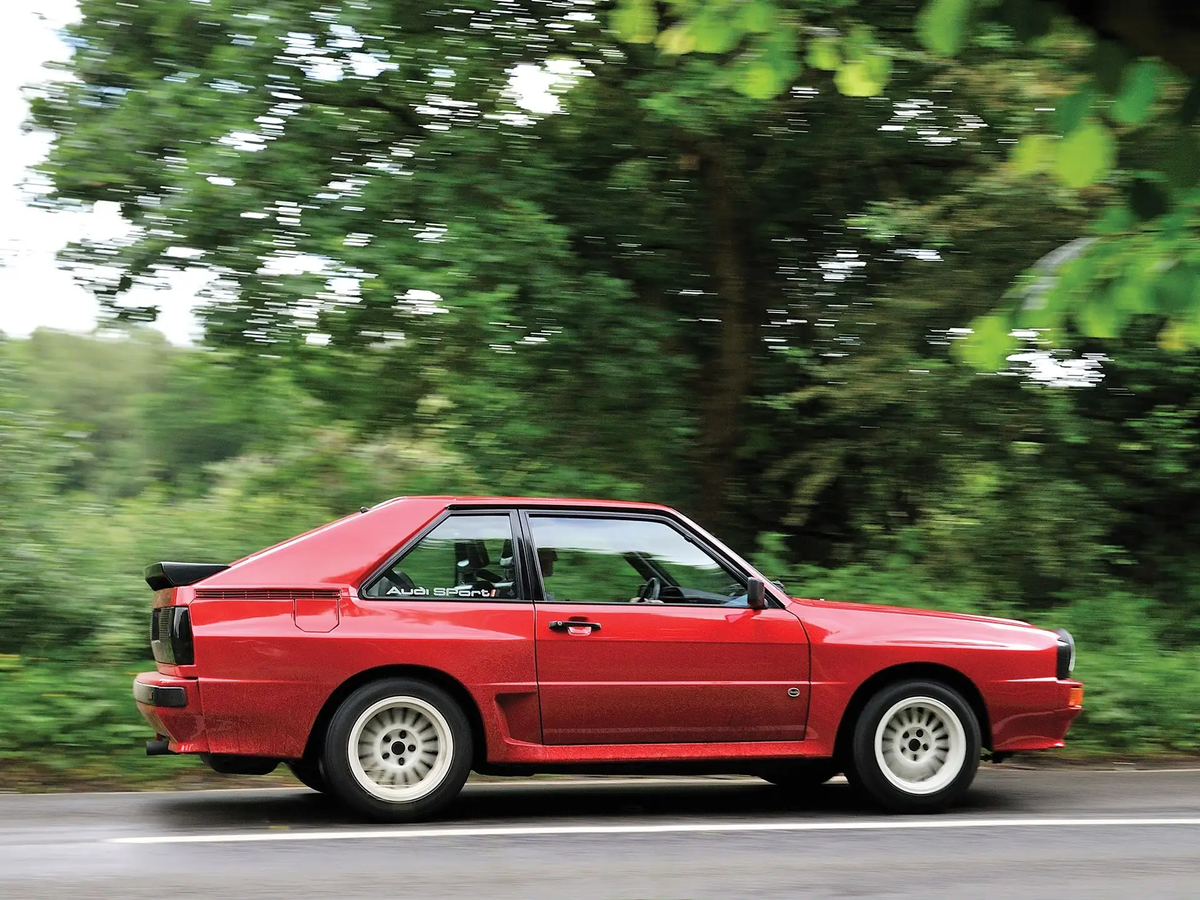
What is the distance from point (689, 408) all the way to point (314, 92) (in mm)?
4481

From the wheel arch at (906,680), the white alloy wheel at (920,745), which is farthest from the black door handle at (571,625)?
the white alloy wheel at (920,745)

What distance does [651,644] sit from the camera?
7.02 metres

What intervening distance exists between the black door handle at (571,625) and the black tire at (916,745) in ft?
5.04

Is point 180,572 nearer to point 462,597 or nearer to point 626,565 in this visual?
point 462,597

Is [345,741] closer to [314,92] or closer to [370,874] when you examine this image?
[370,874]

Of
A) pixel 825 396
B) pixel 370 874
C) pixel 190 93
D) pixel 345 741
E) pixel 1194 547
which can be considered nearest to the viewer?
pixel 370 874

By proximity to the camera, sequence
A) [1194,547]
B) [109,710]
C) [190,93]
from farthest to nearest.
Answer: [1194,547] → [190,93] → [109,710]

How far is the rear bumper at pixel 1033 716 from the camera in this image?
7355mm

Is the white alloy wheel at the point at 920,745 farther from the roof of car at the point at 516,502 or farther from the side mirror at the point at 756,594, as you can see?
the roof of car at the point at 516,502

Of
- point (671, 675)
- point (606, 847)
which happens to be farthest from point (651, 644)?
point (606, 847)

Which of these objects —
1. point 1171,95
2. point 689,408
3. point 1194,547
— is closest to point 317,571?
point 1171,95

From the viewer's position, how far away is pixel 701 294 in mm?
13258

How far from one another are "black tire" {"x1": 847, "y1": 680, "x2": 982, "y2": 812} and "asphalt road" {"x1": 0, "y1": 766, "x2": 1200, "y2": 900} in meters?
0.17

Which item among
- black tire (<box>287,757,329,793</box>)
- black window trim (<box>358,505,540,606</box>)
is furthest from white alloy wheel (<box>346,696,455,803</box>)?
black window trim (<box>358,505,540,606</box>)
